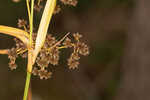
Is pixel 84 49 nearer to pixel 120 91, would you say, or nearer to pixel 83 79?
pixel 120 91

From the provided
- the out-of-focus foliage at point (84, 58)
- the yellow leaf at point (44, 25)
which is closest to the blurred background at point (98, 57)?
the out-of-focus foliage at point (84, 58)

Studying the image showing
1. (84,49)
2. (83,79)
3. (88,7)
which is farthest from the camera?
(88,7)

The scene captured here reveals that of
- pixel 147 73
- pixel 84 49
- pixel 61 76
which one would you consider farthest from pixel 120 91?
pixel 84 49

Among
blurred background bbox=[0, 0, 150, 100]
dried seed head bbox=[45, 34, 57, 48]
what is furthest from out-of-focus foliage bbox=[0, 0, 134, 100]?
dried seed head bbox=[45, 34, 57, 48]

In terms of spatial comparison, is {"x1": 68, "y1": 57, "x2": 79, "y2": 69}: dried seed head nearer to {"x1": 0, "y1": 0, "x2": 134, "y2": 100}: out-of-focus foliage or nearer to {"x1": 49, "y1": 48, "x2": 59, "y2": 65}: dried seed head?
{"x1": 49, "y1": 48, "x2": 59, "y2": 65}: dried seed head

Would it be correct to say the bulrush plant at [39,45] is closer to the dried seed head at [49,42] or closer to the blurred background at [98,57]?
the dried seed head at [49,42]

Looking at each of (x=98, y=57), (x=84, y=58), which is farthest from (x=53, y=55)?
(x=98, y=57)

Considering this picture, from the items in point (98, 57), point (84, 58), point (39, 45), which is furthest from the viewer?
point (98, 57)

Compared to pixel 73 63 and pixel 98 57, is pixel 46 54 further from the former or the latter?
pixel 98 57
